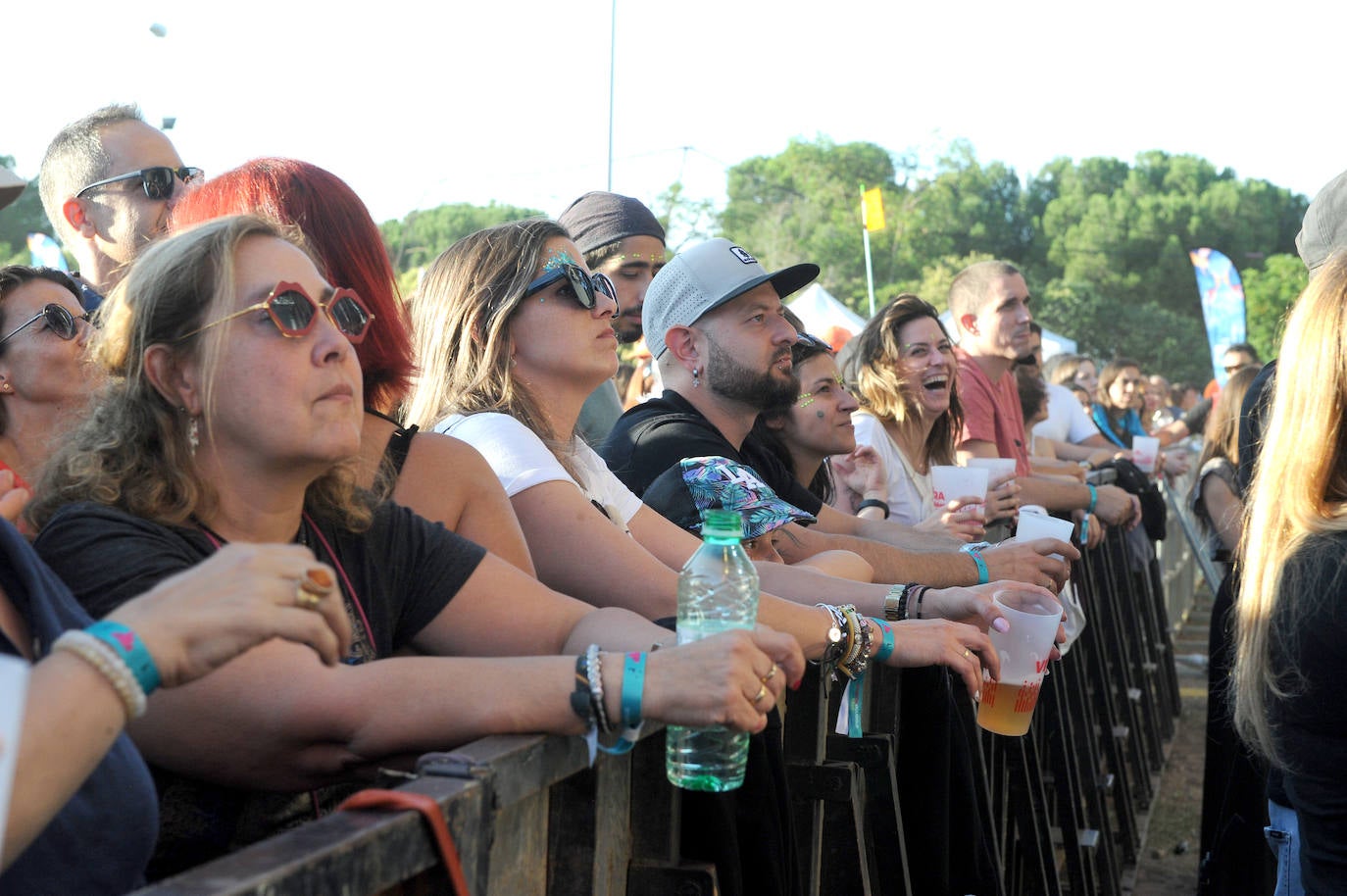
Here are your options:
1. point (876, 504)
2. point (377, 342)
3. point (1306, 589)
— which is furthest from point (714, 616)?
point (876, 504)

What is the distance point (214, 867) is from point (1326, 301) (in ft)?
8.47

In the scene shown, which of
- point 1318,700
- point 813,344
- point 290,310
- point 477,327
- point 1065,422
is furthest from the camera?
point 1065,422

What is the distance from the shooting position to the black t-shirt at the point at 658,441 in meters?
4.06

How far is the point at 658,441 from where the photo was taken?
13.5ft

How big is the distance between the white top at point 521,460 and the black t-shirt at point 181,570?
64 cm

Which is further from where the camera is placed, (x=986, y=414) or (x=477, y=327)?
(x=986, y=414)

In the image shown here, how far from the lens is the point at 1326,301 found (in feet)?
9.67

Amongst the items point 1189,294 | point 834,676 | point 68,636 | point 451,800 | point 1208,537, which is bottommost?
point 1189,294

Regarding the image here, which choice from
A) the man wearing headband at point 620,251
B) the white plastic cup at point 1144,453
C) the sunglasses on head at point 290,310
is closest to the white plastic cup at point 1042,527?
the man wearing headband at point 620,251

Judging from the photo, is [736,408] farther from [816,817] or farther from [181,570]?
[181,570]

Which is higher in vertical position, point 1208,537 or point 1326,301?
point 1326,301

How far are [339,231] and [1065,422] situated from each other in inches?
364

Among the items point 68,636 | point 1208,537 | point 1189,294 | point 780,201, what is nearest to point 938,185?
point 780,201

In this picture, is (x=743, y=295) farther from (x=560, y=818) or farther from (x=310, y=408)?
(x=560, y=818)
